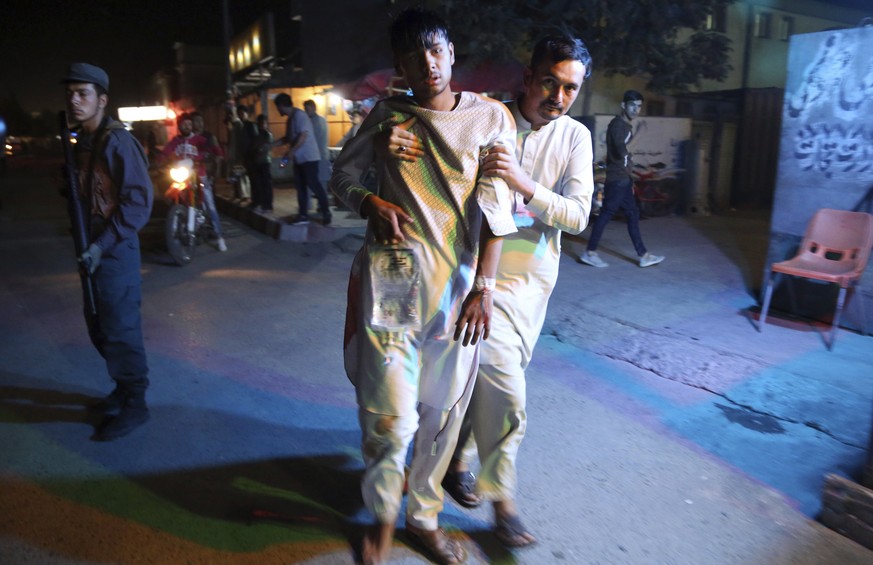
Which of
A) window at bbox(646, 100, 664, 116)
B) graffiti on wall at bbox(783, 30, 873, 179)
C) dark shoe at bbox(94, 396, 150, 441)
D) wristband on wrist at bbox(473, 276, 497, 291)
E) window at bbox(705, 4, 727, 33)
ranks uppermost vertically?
window at bbox(705, 4, 727, 33)

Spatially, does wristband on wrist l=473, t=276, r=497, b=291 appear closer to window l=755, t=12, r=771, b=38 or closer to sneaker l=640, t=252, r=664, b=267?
sneaker l=640, t=252, r=664, b=267

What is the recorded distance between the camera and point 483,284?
2334 millimetres

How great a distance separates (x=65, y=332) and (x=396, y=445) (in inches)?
171

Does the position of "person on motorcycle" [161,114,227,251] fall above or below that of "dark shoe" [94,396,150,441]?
above

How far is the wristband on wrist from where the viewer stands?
7.64 ft

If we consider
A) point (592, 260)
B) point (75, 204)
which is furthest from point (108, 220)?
point (592, 260)

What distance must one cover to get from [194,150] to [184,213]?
0.97m

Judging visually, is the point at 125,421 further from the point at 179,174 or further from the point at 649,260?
the point at 649,260

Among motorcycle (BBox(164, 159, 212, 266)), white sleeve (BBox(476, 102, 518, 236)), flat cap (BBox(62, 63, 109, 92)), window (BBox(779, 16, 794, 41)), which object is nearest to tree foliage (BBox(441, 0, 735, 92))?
motorcycle (BBox(164, 159, 212, 266))

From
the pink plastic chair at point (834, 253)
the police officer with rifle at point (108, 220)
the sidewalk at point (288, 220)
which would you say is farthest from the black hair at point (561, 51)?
the sidewalk at point (288, 220)

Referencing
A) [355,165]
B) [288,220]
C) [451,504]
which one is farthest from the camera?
[288,220]

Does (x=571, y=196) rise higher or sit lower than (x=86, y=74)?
lower

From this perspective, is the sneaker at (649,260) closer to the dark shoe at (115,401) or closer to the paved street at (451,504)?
the paved street at (451,504)

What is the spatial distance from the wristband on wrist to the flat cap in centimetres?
252
